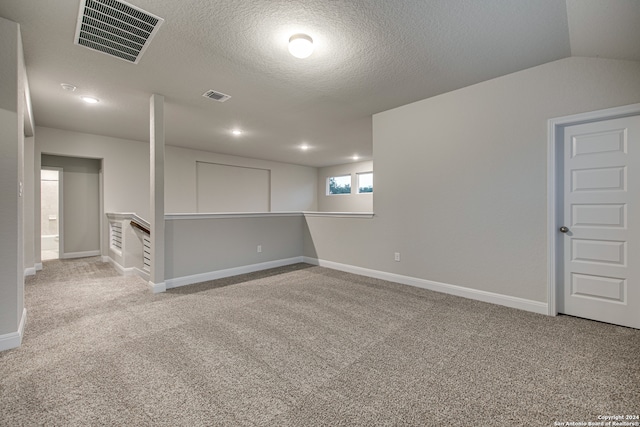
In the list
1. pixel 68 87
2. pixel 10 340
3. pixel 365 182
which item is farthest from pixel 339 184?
pixel 10 340

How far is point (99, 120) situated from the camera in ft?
15.4

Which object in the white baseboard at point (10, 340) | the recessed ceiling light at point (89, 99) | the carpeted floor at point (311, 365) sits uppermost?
the recessed ceiling light at point (89, 99)

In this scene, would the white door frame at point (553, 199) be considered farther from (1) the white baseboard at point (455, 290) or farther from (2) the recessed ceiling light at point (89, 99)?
(2) the recessed ceiling light at point (89, 99)

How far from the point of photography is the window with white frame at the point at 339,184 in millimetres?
9401

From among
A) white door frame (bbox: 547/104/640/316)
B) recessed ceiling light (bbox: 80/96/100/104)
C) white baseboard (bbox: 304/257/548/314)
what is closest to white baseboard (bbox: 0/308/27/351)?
recessed ceiling light (bbox: 80/96/100/104)

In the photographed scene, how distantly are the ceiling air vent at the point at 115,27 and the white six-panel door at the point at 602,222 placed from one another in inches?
153

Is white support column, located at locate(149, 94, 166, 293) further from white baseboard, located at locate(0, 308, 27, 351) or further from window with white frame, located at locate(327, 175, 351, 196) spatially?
window with white frame, located at locate(327, 175, 351, 196)

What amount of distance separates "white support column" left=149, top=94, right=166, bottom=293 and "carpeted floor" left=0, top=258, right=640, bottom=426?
17.5 inches

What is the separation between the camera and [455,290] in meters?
3.45

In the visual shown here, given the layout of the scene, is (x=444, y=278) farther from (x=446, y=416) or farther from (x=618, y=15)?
(x=618, y=15)

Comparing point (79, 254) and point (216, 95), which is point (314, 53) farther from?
point (79, 254)

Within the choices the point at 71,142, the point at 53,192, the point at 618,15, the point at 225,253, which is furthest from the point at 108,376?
the point at 53,192

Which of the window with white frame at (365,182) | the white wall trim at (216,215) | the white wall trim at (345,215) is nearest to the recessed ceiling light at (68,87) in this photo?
the white wall trim at (216,215)

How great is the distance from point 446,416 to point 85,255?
7.43m
